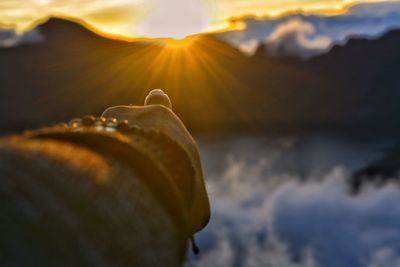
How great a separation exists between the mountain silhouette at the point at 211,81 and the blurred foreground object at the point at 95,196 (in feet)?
219

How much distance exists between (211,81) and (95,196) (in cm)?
9981

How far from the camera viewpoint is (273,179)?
4943 inches

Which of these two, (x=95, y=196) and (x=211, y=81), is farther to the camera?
(x=211, y=81)

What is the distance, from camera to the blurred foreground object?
1.60 feet

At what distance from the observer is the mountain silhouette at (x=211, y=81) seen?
262 feet

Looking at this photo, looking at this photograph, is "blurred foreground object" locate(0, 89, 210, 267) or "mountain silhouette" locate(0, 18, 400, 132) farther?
"mountain silhouette" locate(0, 18, 400, 132)

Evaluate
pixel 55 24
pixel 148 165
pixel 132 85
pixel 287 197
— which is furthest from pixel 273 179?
pixel 148 165

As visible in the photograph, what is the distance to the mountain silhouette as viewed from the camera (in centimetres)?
7988

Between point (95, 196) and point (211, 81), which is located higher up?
point (95, 196)

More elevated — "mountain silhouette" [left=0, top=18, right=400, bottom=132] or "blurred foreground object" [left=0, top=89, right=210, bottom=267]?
"blurred foreground object" [left=0, top=89, right=210, bottom=267]

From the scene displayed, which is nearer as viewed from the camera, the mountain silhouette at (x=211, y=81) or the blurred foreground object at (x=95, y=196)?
the blurred foreground object at (x=95, y=196)

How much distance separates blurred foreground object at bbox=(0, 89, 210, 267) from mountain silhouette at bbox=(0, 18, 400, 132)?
66.9 m

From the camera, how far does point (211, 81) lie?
9975 centimetres

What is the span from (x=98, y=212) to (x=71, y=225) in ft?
0.14
